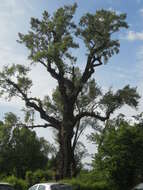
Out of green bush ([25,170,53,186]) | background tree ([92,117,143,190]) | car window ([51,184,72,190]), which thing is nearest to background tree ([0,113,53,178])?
green bush ([25,170,53,186])

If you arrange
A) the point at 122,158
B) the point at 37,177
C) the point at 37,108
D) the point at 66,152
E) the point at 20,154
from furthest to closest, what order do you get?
the point at 20,154
the point at 37,108
the point at 66,152
the point at 37,177
the point at 122,158

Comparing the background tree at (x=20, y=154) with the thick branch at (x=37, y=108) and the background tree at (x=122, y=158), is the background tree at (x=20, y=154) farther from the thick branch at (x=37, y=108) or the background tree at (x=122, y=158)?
the background tree at (x=122, y=158)

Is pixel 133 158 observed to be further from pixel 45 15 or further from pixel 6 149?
pixel 6 149

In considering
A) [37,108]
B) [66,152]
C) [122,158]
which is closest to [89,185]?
[122,158]

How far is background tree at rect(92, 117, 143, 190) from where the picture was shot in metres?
27.4

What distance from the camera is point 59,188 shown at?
20.4 meters

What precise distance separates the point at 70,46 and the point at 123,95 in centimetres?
887

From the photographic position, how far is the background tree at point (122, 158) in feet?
90.0

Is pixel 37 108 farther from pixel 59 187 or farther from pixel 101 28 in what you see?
pixel 59 187

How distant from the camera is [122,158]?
90.2ft

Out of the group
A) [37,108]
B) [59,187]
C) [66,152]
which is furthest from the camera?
[37,108]

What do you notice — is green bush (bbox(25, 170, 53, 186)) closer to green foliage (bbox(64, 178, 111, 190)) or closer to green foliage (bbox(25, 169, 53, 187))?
green foliage (bbox(25, 169, 53, 187))

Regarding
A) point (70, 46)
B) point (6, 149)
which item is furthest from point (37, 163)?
point (70, 46)

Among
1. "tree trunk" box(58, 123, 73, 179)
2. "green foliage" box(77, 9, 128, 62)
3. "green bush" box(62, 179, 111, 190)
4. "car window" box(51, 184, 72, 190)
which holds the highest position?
"green foliage" box(77, 9, 128, 62)
